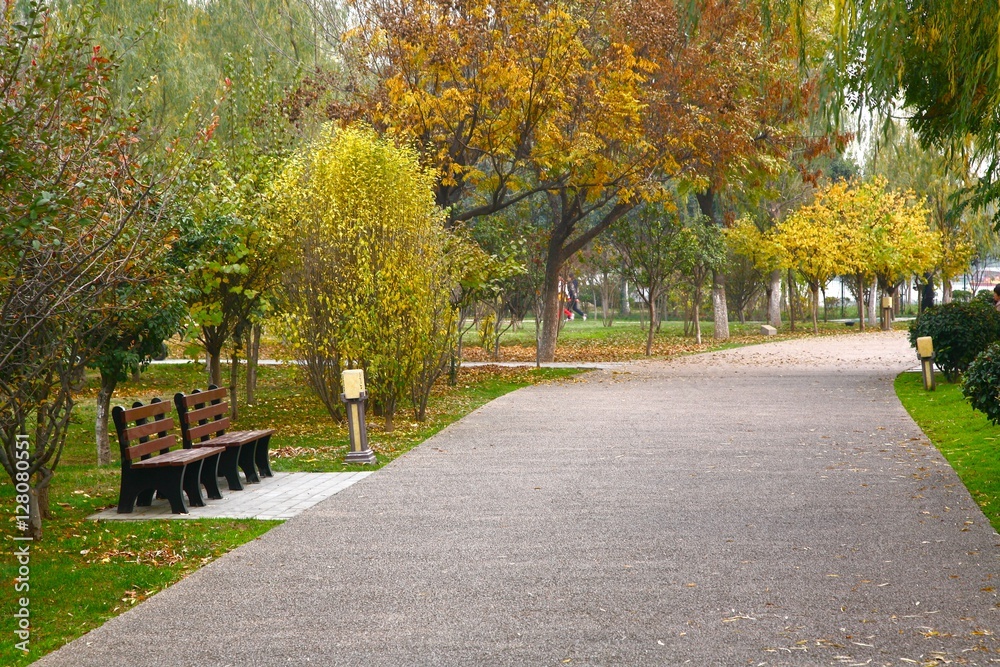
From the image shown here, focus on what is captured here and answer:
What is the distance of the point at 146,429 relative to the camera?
8.66m

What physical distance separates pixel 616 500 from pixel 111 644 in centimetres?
454

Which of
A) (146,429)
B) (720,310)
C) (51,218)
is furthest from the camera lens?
(720,310)

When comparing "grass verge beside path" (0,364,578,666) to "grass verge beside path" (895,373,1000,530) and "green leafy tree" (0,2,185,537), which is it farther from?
"grass verge beside path" (895,373,1000,530)

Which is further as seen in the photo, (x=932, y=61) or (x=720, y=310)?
(x=720, y=310)

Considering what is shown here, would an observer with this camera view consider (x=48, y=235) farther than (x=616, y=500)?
No

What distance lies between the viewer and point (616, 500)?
8.80 metres

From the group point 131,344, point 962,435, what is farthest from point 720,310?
point 131,344

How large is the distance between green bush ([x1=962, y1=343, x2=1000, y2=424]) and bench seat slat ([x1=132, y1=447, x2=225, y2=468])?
636 cm

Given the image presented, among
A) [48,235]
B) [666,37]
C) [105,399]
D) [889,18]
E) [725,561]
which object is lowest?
[725,561]

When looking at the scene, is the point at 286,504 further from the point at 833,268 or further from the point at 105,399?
the point at 833,268

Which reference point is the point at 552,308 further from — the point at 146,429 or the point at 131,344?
the point at 146,429

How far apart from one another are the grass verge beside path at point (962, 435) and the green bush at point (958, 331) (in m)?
0.43

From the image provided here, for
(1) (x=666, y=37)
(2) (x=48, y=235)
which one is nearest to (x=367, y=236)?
(2) (x=48, y=235)

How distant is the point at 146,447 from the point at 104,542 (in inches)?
51.3
